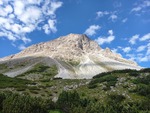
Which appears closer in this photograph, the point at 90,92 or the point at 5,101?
the point at 5,101

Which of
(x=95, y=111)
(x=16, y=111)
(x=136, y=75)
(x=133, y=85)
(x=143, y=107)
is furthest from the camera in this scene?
(x=136, y=75)

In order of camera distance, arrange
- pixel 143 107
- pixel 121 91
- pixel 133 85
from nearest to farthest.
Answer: pixel 143 107 < pixel 121 91 < pixel 133 85

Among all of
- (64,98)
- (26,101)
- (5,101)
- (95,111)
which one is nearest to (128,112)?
(95,111)

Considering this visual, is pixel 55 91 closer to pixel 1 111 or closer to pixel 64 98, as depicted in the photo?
pixel 64 98

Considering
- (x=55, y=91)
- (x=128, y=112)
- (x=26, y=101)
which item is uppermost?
(x=55, y=91)

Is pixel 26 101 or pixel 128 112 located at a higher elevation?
pixel 26 101

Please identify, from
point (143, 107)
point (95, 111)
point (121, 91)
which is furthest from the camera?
point (121, 91)

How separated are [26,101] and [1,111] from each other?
4269 mm

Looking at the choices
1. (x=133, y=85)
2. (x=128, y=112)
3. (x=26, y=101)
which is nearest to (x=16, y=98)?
(x=26, y=101)

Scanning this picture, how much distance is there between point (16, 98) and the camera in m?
45.5

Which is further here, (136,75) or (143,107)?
(136,75)

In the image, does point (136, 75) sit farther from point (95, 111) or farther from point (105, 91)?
point (95, 111)

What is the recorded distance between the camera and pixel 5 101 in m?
45.4

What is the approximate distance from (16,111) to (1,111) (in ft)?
10.6
